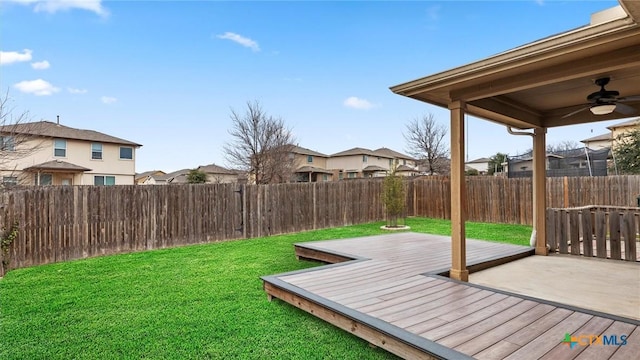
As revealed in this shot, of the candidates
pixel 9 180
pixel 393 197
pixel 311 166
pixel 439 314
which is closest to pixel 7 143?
pixel 9 180

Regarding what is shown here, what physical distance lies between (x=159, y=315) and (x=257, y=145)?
630 inches

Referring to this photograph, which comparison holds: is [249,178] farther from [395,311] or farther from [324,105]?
[395,311]

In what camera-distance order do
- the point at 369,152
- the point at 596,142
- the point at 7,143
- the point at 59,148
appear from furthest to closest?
the point at 369,152
the point at 596,142
the point at 59,148
the point at 7,143

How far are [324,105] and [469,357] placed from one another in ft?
61.2

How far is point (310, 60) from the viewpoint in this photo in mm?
14078

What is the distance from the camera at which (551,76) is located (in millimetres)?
3080

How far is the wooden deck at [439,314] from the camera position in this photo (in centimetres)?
216

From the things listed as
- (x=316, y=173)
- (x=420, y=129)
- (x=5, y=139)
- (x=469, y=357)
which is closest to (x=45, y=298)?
(x=5, y=139)

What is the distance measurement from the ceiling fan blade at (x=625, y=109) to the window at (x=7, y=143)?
29.7 feet

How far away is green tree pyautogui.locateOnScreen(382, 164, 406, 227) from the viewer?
1001cm

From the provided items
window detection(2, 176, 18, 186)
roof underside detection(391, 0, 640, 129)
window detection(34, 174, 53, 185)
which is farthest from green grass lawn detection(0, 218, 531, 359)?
window detection(34, 174, 53, 185)

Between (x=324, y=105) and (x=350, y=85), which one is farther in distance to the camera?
(x=324, y=105)

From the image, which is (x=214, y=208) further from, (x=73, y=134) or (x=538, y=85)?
(x=73, y=134)

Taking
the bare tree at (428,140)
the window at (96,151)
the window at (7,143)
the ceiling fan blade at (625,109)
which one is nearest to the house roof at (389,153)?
the bare tree at (428,140)
